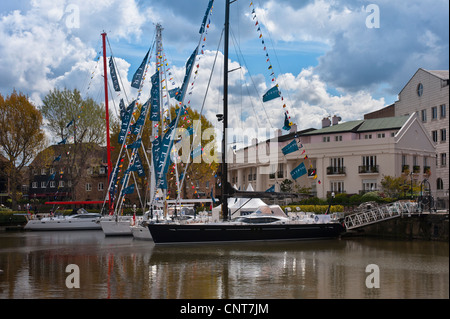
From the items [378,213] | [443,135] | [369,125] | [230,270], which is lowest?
[230,270]

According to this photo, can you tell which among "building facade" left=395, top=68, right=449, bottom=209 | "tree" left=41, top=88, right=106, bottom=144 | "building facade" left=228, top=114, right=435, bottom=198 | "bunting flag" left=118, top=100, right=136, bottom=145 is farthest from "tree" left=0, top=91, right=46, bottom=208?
"building facade" left=395, top=68, right=449, bottom=209

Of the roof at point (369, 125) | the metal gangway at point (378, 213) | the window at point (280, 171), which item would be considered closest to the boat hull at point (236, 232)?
the metal gangway at point (378, 213)

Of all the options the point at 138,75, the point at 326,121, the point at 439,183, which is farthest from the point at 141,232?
the point at 326,121

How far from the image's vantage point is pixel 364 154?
60438 mm

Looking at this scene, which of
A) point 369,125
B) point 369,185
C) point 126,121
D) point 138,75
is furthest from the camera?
point 369,125

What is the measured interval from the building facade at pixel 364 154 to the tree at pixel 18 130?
29858 millimetres

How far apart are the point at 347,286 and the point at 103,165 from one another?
7229cm

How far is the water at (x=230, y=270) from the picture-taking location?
62.8 feet

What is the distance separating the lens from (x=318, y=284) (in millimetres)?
21188

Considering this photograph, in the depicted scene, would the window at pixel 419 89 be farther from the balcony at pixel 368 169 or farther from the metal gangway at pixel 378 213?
the metal gangway at pixel 378 213

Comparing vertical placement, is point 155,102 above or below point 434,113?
below

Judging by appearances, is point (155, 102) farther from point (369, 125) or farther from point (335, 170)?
point (369, 125)

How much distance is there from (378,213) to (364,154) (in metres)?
20.6
